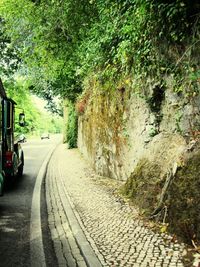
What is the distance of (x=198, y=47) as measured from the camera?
723 cm

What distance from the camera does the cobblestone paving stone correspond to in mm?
5172

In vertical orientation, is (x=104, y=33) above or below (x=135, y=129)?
above

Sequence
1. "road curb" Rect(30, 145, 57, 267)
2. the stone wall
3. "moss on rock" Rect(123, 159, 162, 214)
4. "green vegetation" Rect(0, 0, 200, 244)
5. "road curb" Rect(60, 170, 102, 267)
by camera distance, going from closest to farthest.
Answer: "road curb" Rect(60, 170, 102, 267) → "road curb" Rect(30, 145, 57, 267) → "moss on rock" Rect(123, 159, 162, 214) → "green vegetation" Rect(0, 0, 200, 244) → the stone wall

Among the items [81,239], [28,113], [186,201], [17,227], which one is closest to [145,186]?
[186,201]

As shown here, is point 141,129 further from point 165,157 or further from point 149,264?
point 149,264

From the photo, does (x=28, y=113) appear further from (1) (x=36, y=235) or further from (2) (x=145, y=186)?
(1) (x=36, y=235)

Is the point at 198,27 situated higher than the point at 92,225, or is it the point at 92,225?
the point at 198,27

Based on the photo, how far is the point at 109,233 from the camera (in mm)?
6348

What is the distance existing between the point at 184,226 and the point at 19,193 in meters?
5.89

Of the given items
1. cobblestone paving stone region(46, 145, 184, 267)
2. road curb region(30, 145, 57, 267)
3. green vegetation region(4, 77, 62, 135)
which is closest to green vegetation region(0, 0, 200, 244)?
cobblestone paving stone region(46, 145, 184, 267)

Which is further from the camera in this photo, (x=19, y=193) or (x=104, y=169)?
(x=104, y=169)

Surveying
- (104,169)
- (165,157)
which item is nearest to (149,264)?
(165,157)

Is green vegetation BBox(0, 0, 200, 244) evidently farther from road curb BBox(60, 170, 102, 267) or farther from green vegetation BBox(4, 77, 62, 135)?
green vegetation BBox(4, 77, 62, 135)

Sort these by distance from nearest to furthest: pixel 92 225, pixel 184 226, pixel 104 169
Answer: pixel 184 226 < pixel 92 225 < pixel 104 169
